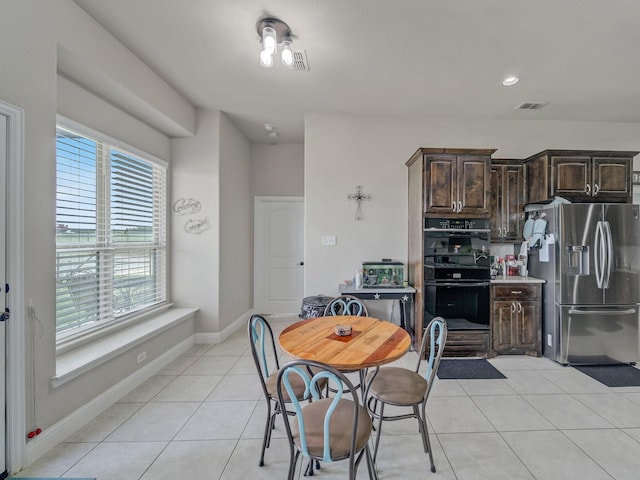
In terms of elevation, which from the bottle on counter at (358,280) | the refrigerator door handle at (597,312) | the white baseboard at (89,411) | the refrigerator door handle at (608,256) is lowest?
the white baseboard at (89,411)

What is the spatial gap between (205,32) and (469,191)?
2.90 meters

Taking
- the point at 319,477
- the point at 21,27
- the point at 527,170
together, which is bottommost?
the point at 319,477

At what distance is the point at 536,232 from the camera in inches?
125

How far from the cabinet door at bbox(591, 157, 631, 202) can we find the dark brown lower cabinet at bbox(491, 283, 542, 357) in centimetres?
133

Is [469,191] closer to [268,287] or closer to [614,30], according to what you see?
[614,30]

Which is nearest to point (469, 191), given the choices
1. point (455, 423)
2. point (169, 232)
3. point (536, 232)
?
point (536, 232)

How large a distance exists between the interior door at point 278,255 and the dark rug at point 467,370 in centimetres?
254

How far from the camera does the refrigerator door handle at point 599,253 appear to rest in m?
2.91

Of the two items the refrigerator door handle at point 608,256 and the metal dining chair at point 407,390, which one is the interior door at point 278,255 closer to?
the metal dining chair at point 407,390

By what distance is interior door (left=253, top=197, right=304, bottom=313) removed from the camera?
4.76 m

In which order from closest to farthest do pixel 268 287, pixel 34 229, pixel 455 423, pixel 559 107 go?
pixel 34 229, pixel 455 423, pixel 559 107, pixel 268 287

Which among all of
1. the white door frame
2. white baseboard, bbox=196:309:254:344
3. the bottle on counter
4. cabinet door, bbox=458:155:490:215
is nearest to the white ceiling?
cabinet door, bbox=458:155:490:215

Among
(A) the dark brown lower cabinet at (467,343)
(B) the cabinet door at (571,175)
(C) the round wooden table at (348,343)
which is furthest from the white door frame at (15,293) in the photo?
(B) the cabinet door at (571,175)

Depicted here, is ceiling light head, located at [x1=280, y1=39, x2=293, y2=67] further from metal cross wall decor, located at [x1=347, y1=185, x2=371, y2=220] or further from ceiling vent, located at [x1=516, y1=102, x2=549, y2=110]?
ceiling vent, located at [x1=516, y1=102, x2=549, y2=110]
